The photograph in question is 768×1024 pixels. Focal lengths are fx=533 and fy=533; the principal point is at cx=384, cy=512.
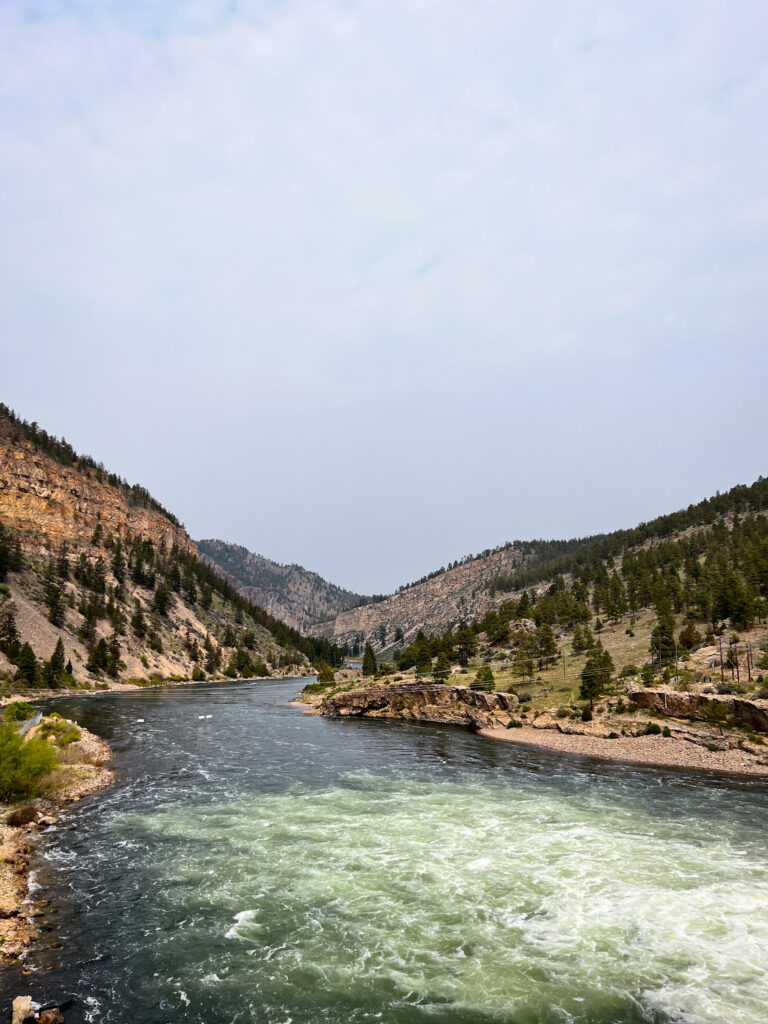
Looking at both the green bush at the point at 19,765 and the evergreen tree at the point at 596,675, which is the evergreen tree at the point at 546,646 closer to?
the evergreen tree at the point at 596,675

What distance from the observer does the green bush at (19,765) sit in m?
25.0

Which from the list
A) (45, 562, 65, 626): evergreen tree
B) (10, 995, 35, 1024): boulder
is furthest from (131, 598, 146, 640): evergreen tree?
(10, 995, 35, 1024): boulder

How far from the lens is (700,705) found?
4444 centimetres

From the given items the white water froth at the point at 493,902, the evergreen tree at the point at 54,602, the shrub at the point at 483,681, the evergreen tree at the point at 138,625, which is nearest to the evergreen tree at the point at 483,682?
the shrub at the point at 483,681

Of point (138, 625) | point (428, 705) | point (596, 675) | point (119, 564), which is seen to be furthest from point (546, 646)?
point (119, 564)

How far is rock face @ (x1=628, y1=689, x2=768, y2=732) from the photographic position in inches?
1607

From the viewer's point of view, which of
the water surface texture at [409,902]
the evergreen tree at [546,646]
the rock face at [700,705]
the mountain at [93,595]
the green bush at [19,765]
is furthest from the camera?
the mountain at [93,595]

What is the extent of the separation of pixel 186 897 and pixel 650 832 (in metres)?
19.8

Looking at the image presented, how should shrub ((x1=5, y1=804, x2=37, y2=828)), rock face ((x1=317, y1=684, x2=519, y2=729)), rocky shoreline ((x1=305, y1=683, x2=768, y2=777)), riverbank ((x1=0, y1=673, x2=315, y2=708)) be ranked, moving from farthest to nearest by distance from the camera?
riverbank ((x1=0, y1=673, x2=315, y2=708))
rock face ((x1=317, y1=684, x2=519, y2=729))
rocky shoreline ((x1=305, y1=683, x2=768, y2=777))
shrub ((x1=5, y1=804, x2=37, y2=828))

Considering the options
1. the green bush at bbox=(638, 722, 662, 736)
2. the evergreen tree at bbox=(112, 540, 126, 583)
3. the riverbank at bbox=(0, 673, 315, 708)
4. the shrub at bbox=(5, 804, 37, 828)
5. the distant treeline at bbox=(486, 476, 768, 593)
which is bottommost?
the riverbank at bbox=(0, 673, 315, 708)

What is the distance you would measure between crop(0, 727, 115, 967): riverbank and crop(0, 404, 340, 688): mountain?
51193mm

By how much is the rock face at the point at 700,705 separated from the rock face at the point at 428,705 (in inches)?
603

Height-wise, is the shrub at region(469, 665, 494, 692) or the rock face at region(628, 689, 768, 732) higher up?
the rock face at region(628, 689, 768, 732)

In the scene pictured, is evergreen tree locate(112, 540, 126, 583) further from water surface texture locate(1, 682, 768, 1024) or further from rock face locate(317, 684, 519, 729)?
water surface texture locate(1, 682, 768, 1024)
